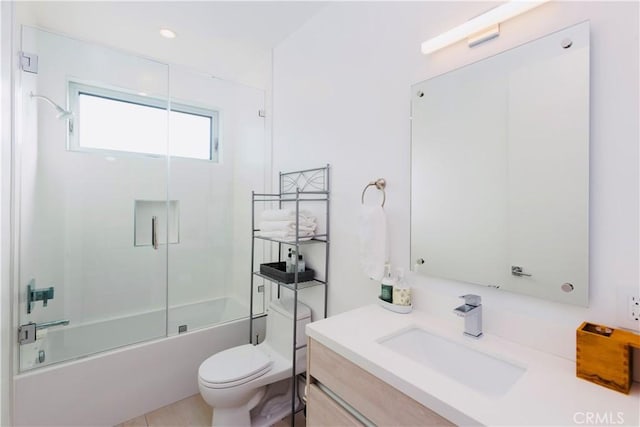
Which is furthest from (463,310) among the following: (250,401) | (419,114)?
(250,401)

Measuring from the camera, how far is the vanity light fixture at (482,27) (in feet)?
3.29

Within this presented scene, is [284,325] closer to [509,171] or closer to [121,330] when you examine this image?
[121,330]

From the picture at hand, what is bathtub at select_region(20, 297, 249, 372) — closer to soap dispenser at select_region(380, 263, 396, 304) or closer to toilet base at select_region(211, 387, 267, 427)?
toilet base at select_region(211, 387, 267, 427)

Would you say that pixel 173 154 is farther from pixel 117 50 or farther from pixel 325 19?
pixel 325 19

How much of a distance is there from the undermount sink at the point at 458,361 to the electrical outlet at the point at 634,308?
323mm

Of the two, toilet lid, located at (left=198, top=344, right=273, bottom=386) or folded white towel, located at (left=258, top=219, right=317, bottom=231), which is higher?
folded white towel, located at (left=258, top=219, right=317, bottom=231)

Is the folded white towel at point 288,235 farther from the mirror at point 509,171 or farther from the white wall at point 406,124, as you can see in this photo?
the mirror at point 509,171

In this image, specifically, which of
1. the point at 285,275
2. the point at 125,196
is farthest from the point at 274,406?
the point at 125,196

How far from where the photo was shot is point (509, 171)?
105 centimetres

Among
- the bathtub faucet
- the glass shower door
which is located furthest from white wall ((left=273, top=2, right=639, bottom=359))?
the bathtub faucet

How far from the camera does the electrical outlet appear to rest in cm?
81

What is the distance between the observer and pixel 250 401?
1.68 m

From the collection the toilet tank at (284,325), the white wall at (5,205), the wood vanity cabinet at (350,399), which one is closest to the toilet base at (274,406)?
the toilet tank at (284,325)

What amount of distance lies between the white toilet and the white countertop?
74 cm
